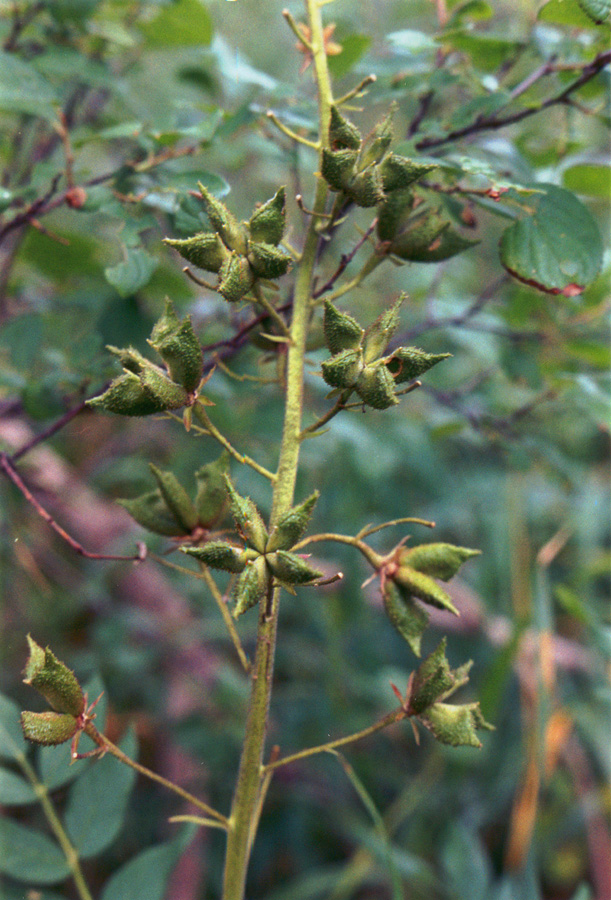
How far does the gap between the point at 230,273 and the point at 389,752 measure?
1.88 m

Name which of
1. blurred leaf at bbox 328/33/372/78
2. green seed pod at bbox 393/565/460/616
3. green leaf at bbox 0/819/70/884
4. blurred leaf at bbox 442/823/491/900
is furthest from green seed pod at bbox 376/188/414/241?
blurred leaf at bbox 442/823/491/900

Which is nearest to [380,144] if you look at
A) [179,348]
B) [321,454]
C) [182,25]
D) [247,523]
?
[179,348]

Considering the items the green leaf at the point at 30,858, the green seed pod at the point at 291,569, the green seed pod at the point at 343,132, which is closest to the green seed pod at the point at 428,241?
the green seed pod at the point at 343,132

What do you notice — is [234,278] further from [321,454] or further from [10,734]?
[321,454]

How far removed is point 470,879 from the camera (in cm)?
144

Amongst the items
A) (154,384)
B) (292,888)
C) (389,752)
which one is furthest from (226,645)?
(154,384)

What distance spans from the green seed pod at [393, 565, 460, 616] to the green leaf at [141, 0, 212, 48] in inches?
39.3

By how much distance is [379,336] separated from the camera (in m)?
0.66

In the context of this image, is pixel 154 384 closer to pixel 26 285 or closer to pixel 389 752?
pixel 26 285

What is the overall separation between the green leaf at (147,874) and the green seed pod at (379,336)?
706 mm

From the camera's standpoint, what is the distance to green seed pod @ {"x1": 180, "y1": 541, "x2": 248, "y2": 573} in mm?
611

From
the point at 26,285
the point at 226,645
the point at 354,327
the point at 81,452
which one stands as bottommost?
the point at 226,645

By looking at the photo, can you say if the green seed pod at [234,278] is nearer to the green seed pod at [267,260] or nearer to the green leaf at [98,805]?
the green seed pod at [267,260]

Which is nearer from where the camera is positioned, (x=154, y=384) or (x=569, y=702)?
(x=154, y=384)
